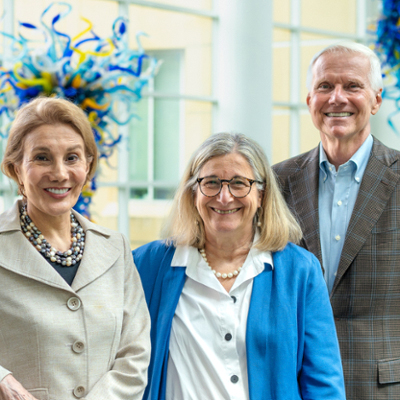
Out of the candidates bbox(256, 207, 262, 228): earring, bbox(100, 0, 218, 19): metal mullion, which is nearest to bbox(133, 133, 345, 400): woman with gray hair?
bbox(256, 207, 262, 228): earring

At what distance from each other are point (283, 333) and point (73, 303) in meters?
0.66

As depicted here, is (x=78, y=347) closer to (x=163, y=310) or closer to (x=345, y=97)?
(x=163, y=310)

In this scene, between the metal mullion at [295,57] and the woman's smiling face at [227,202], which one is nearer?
the woman's smiling face at [227,202]

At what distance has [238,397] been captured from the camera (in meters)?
1.71

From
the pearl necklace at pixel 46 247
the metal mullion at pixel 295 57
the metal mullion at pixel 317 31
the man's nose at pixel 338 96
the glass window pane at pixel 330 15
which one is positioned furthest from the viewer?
the glass window pane at pixel 330 15

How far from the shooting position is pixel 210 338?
5.78 ft

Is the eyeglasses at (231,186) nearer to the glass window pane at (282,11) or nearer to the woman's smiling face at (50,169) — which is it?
the woman's smiling face at (50,169)

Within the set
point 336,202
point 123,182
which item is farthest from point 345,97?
point 123,182

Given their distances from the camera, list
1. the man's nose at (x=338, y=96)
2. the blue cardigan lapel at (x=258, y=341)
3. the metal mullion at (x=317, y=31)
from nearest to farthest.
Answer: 1. the blue cardigan lapel at (x=258, y=341)
2. the man's nose at (x=338, y=96)
3. the metal mullion at (x=317, y=31)

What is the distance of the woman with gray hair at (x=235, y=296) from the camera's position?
174cm

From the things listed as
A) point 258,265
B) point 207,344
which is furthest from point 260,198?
point 207,344

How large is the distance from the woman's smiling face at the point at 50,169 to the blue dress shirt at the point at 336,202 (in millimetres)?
1049

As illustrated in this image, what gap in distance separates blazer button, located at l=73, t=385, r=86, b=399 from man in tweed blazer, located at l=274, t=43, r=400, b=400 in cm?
102

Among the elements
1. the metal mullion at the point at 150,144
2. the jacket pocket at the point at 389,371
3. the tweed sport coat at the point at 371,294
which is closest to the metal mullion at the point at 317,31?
the metal mullion at the point at 150,144
